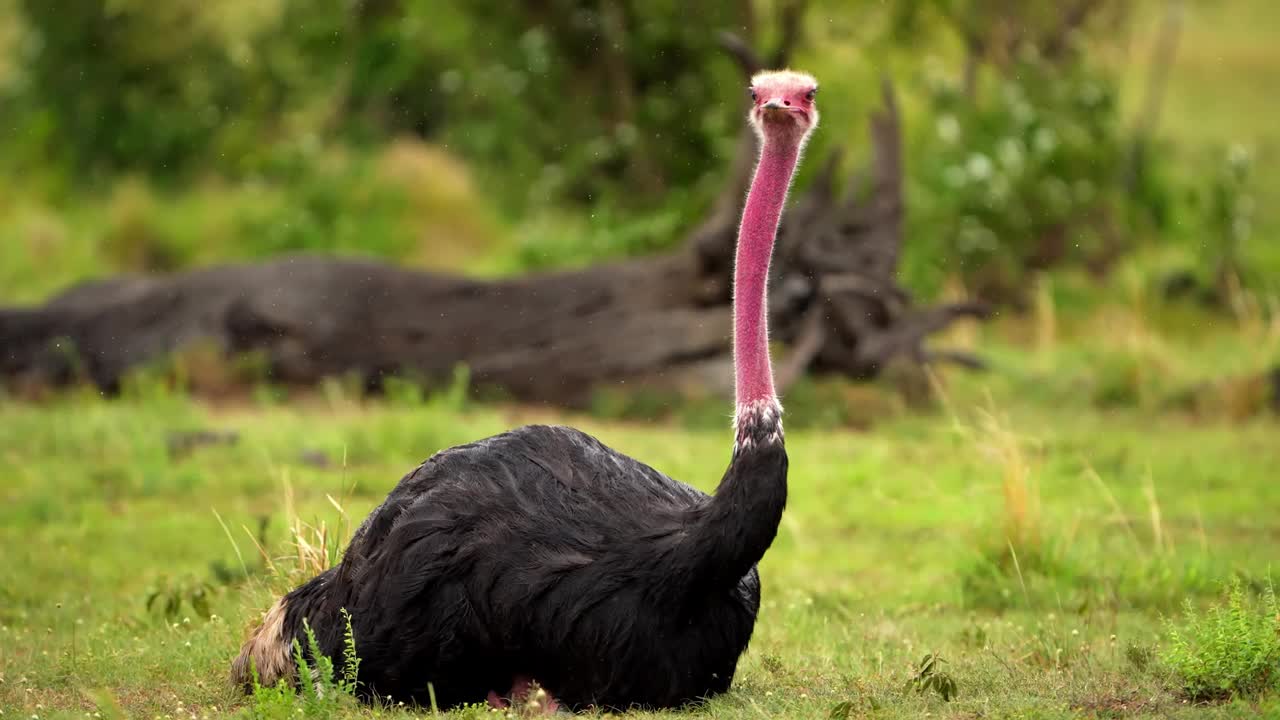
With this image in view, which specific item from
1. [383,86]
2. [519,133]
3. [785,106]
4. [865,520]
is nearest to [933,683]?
[785,106]

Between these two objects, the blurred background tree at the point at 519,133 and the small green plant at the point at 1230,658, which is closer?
the small green plant at the point at 1230,658

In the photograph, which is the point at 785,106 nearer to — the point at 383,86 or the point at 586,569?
the point at 586,569

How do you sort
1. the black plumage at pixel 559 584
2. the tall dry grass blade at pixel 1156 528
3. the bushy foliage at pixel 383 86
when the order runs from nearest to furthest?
the black plumage at pixel 559 584
the tall dry grass blade at pixel 1156 528
the bushy foliage at pixel 383 86

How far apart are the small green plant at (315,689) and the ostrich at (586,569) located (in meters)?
0.06

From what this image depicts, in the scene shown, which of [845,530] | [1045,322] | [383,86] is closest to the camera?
[845,530]

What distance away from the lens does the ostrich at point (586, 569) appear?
543cm

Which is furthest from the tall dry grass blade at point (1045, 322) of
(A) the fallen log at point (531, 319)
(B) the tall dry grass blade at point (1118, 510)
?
(B) the tall dry grass blade at point (1118, 510)

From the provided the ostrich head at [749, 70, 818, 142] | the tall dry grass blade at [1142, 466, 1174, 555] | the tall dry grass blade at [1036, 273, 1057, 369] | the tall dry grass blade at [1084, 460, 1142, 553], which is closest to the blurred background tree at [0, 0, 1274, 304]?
the tall dry grass blade at [1036, 273, 1057, 369]

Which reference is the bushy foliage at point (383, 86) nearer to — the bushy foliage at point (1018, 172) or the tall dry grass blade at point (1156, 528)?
the bushy foliage at point (1018, 172)

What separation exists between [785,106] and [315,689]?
2.33m

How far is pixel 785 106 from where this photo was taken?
5.55 m

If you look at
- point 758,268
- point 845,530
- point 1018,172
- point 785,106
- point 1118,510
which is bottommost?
point 845,530

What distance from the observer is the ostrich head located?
5590 mm

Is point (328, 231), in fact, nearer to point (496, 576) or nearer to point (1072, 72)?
point (1072, 72)
